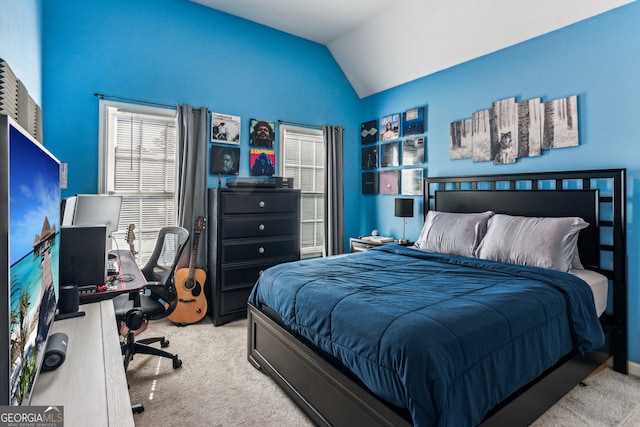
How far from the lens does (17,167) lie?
76 centimetres

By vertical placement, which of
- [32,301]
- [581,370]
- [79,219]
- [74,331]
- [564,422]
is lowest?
[564,422]

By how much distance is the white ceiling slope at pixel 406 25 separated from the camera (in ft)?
9.50

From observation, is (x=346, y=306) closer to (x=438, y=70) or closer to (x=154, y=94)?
(x=154, y=94)

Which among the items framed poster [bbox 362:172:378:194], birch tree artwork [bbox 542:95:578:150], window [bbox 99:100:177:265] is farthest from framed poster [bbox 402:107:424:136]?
window [bbox 99:100:177:265]

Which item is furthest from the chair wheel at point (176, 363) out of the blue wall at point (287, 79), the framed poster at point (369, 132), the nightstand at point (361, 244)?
the framed poster at point (369, 132)

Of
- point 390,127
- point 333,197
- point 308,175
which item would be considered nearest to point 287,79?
point 308,175

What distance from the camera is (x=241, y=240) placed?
11.2 feet

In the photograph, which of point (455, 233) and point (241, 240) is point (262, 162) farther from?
point (455, 233)

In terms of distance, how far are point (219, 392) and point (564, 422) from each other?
79.5 inches

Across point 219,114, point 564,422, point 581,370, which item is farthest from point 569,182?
point 219,114

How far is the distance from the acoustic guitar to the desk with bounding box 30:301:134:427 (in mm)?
1856

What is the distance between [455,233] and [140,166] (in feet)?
10.2

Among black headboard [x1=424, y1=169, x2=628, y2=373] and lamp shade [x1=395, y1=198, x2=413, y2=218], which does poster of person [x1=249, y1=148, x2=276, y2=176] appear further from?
black headboard [x1=424, y1=169, x2=628, y2=373]

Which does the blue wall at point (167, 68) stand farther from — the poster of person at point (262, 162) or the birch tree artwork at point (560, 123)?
the birch tree artwork at point (560, 123)
